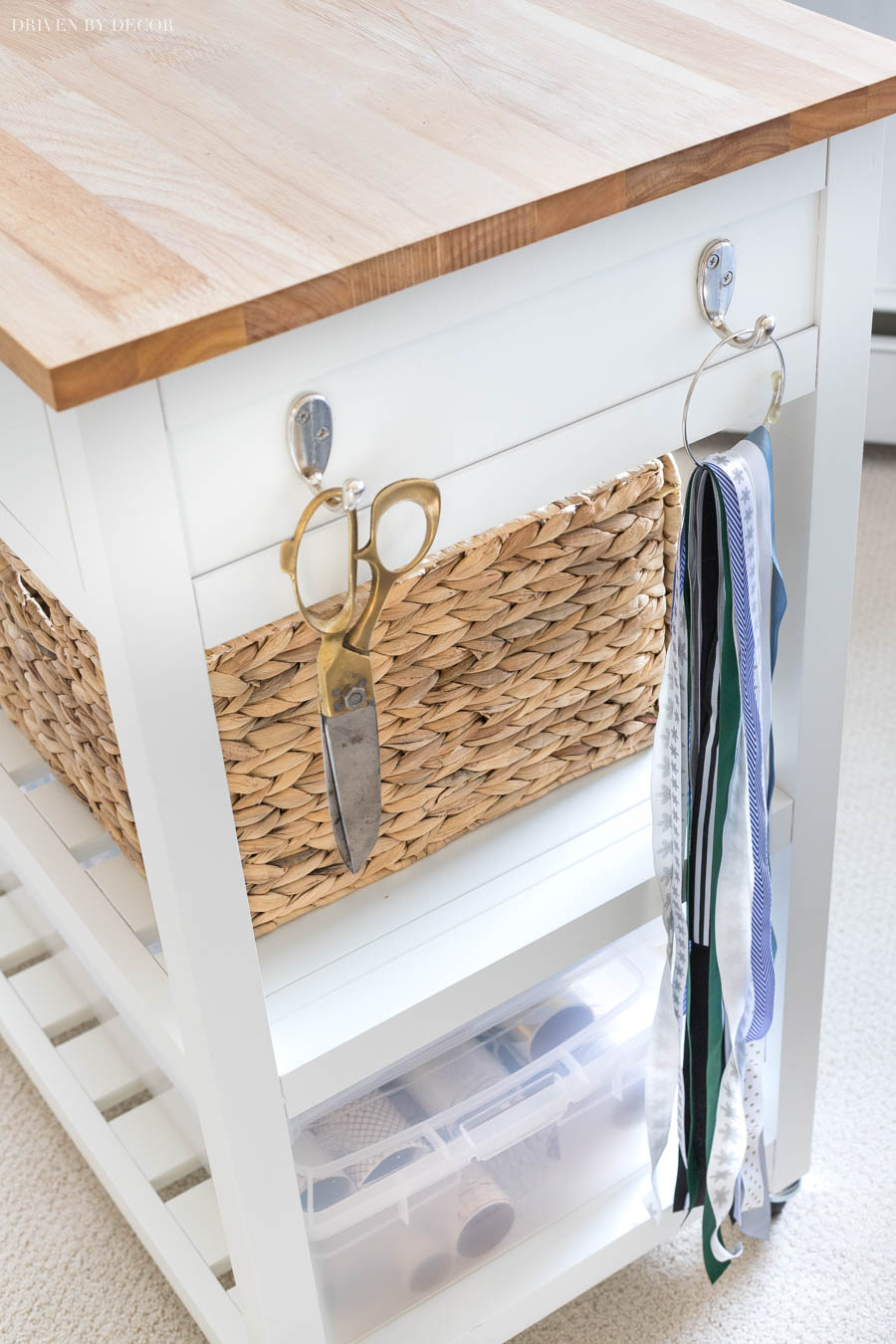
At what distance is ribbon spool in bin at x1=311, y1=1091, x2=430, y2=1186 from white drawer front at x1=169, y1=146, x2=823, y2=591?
0.42 meters

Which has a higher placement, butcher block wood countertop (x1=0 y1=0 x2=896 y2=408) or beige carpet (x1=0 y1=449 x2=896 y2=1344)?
butcher block wood countertop (x1=0 y1=0 x2=896 y2=408)

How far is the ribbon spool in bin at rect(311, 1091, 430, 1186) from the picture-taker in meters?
0.86

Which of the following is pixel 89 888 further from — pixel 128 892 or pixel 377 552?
pixel 377 552

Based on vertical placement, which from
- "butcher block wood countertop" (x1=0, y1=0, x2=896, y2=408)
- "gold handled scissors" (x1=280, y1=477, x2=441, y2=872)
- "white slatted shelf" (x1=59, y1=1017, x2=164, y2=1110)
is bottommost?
"white slatted shelf" (x1=59, y1=1017, x2=164, y2=1110)

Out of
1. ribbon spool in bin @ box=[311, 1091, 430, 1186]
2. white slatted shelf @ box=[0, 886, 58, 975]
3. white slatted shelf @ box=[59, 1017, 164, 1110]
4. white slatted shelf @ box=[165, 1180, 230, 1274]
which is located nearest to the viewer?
ribbon spool in bin @ box=[311, 1091, 430, 1186]

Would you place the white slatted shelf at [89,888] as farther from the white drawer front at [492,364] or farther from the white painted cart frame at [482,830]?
the white drawer front at [492,364]

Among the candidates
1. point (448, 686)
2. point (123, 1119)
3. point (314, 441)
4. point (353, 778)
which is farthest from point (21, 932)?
point (314, 441)

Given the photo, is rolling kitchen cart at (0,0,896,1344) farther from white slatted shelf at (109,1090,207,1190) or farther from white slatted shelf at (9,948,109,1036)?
white slatted shelf at (9,948,109,1036)

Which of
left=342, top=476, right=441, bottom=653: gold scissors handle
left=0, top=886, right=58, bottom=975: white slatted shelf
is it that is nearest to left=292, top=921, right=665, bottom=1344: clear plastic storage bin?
left=342, top=476, right=441, bottom=653: gold scissors handle

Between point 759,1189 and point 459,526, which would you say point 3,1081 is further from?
point 459,526

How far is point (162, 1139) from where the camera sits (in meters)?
1.09

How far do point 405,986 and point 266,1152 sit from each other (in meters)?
0.11

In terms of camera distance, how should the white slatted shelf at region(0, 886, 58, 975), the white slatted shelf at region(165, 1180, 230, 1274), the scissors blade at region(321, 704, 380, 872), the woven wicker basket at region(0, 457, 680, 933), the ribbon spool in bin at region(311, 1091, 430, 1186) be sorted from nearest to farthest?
the scissors blade at region(321, 704, 380, 872), the woven wicker basket at region(0, 457, 680, 933), the ribbon spool in bin at region(311, 1091, 430, 1186), the white slatted shelf at region(165, 1180, 230, 1274), the white slatted shelf at region(0, 886, 58, 975)

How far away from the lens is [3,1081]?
123 cm
